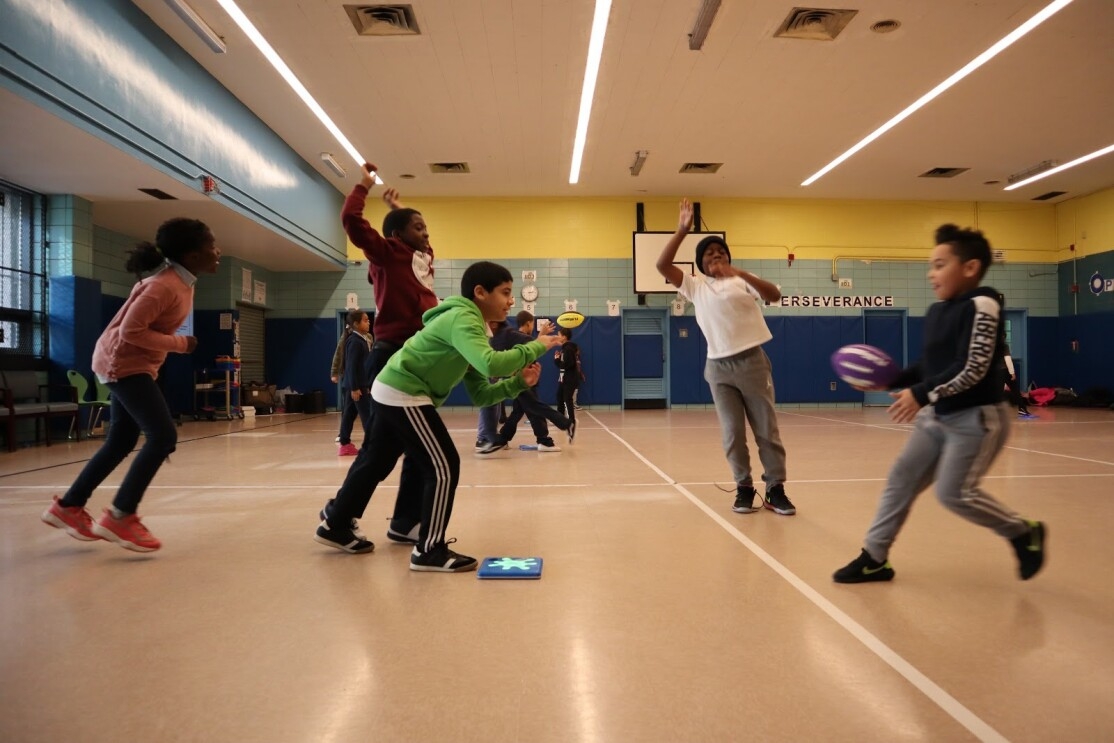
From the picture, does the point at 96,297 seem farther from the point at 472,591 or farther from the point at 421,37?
the point at 472,591

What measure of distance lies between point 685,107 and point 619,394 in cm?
736

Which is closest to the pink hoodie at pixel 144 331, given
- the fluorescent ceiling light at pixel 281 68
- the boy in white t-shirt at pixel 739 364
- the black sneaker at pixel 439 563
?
the black sneaker at pixel 439 563

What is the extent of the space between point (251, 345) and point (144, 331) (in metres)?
13.3

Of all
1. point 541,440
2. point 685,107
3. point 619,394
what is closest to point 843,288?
point 619,394

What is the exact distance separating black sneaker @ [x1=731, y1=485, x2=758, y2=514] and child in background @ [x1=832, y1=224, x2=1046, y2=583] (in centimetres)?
125

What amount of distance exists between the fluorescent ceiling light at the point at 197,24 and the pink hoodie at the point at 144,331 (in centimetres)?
508

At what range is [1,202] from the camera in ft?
28.1

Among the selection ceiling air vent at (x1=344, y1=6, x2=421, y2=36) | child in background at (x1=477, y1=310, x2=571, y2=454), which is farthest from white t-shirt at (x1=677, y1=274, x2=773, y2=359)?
ceiling air vent at (x1=344, y1=6, x2=421, y2=36)

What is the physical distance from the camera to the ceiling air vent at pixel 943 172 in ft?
45.3

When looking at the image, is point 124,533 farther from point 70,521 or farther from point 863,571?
point 863,571

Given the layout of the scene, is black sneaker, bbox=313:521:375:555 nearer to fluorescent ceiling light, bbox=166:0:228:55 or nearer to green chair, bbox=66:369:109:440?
fluorescent ceiling light, bbox=166:0:228:55

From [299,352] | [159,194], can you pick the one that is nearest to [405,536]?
[159,194]

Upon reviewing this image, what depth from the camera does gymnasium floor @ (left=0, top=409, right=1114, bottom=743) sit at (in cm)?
155

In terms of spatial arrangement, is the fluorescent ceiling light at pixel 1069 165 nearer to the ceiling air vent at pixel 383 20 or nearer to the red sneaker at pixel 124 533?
the ceiling air vent at pixel 383 20
